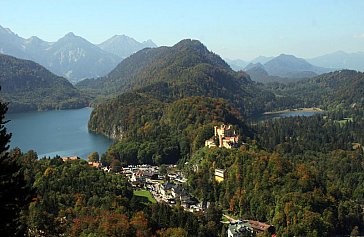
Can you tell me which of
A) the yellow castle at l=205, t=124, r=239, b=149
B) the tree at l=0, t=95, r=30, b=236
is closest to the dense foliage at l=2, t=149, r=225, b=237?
the tree at l=0, t=95, r=30, b=236

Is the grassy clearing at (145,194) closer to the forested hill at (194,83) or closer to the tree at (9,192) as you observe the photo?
the tree at (9,192)

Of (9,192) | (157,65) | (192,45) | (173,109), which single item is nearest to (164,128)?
(173,109)

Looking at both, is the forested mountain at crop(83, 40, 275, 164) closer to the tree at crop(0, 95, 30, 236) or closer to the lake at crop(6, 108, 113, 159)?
the lake at crop(6, 108, 113, 159)

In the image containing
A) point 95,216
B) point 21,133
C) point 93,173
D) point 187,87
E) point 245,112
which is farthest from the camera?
point 245,112

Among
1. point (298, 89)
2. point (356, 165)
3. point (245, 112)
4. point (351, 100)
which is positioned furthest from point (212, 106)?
point (298, 89)

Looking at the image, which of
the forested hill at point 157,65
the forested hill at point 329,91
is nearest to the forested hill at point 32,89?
the forested hill at point 157,65

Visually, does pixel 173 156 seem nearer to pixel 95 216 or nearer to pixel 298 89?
pixel 95 216
